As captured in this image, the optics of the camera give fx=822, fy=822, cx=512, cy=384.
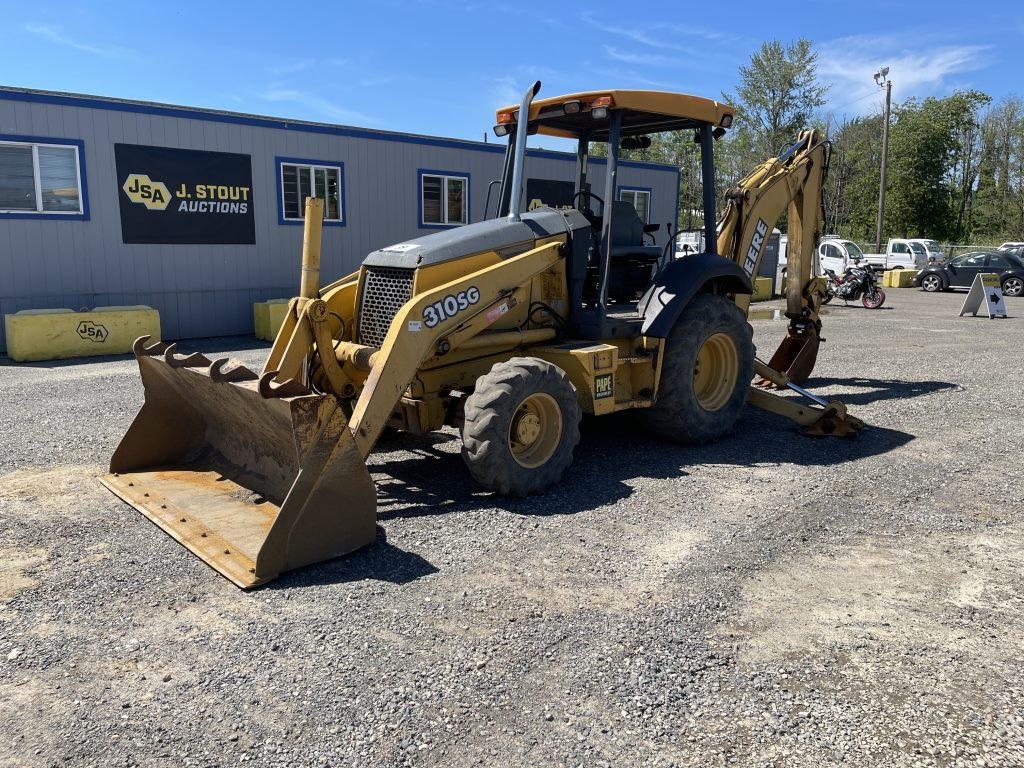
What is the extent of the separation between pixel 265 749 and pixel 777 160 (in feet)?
26.1

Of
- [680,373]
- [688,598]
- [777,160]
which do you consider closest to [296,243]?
[777,160]

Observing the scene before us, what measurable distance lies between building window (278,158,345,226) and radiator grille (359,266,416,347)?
9.43m

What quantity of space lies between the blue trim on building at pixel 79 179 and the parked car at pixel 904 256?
29174mm

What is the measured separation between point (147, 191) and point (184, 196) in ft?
1.93

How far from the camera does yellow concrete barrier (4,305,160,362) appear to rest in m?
11.8

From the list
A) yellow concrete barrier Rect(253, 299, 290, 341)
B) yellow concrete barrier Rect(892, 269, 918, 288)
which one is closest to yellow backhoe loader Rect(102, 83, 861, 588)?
yellow concrete barrier Rect(253, 299, 290, 341)

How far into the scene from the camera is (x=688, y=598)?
416 centimetres

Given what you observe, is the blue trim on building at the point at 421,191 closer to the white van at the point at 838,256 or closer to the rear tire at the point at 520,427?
the rear tire at the point at 520,427

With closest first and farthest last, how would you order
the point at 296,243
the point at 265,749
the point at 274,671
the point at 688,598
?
the point at 265,749, the point at 274,671, the point at 688,598, the point at 296,243

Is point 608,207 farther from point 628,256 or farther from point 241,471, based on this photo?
point 241,471

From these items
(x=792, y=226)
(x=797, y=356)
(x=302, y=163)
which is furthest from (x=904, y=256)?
(x=792, y=226)

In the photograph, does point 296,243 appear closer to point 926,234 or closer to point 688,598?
point 688,598

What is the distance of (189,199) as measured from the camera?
1387 cm

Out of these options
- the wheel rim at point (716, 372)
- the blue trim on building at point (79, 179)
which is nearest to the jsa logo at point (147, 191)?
the blue trim on building at point (79, 179)
